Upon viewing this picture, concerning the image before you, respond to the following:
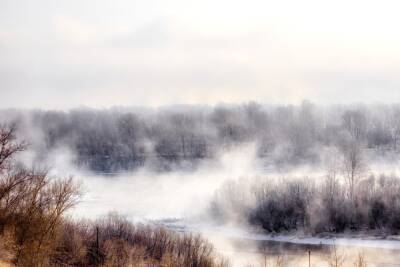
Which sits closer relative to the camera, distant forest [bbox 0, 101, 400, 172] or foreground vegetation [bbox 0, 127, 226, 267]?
foreground vegetation [bbox 0, 127, 226, 267]

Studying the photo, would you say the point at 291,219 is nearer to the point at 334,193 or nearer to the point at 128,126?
the point at 334,193

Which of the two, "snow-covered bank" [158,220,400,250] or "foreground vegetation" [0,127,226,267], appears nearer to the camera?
"foreground vegetation" [0,127,226,267]

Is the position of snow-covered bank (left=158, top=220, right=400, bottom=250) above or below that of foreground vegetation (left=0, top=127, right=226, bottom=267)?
below

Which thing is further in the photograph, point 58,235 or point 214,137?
point 214,137

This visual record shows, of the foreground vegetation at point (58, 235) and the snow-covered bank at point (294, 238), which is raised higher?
the foreground vegetation at point (58, 235)

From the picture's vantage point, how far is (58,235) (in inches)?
703

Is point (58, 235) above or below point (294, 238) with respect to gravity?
above

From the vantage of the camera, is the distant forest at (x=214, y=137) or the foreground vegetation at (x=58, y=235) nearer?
the foreground vegetation at (x=58, y=235)

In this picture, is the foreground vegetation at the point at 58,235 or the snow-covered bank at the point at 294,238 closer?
the foreground vegetation at the point at 58,235

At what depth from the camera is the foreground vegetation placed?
15.7m

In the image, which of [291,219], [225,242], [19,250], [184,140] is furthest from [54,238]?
[184,140]

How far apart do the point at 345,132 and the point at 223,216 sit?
25.9 m

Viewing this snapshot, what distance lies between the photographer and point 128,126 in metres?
67.4

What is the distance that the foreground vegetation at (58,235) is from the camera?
15.7 meters
